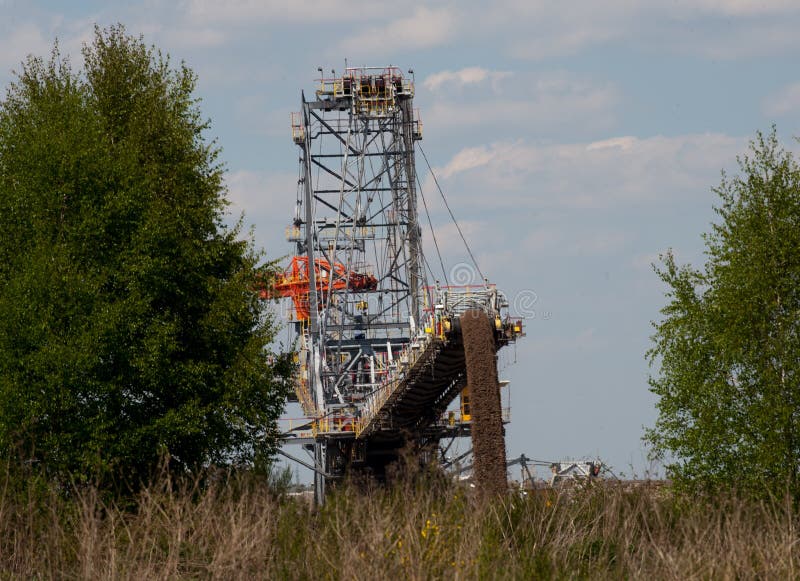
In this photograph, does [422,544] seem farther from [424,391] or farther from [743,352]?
[424,391]

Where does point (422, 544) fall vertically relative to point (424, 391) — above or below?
below

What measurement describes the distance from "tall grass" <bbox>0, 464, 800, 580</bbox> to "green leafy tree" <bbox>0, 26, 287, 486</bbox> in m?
6.03

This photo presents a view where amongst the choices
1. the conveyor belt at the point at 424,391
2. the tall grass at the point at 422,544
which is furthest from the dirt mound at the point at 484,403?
the tall grass at the point at 422,544

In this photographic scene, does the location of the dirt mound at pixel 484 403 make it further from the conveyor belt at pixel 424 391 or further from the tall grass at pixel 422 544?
the tall grass at pixel 422 544

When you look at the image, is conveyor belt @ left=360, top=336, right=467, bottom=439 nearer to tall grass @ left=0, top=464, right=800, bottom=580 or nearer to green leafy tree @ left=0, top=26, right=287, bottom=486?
green leafy tree @ left=0, top=26, right=287, bottom=486

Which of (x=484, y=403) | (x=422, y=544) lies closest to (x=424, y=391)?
(x=484, y=403)

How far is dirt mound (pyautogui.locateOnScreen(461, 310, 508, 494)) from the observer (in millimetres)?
27844

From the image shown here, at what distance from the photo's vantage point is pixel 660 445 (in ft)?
98.7

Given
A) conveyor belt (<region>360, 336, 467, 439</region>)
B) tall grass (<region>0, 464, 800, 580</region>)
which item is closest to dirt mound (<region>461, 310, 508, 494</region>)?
conveyor belt (<region>360, 336, 467, 439</region>)

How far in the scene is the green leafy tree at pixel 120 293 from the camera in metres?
26.8

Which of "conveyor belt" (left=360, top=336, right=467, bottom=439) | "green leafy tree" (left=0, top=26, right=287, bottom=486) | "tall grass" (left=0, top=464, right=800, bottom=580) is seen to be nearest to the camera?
"tall grass" (left=0, top=464, right=800, bottom=580)

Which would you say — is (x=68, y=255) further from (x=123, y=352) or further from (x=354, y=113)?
(x=354, y=113)

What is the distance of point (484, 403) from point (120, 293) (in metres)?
8.94

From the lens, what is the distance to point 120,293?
28.5 m
